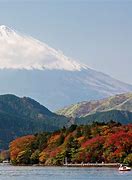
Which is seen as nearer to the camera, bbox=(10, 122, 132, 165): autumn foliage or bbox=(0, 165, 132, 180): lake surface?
bbox=(0, 165, 132, 180): lake surface

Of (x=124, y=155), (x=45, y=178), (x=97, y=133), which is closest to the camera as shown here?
(x=45, y=178)

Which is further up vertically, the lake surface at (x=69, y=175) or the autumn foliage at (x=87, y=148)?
the autumn foliage at (x=87, y=148)

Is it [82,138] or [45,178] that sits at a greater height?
[82,138]

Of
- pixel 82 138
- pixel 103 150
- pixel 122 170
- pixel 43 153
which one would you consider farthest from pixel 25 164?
pixel 122 170

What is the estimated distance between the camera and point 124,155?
536 feet

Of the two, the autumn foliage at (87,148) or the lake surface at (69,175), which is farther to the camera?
the autumn foliage at (87,148)

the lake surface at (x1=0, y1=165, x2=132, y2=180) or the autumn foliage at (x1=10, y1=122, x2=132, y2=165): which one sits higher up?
the autumn foliage at (x1=10, y1=122, x2=132, y2=165)

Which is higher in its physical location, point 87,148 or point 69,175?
point 87,148

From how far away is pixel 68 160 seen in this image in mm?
182375

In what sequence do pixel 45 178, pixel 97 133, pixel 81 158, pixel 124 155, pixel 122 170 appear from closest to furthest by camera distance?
1. pixel 45 178
2. pixel 122 170
3. pixel 124 155
4. pixel 81 158
5. pixel 97 133

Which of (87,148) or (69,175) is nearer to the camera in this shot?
(69,175)

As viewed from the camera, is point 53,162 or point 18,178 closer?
point 18,178

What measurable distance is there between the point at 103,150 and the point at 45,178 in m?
56.7

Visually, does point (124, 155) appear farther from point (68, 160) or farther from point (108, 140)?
point (68, 160)
